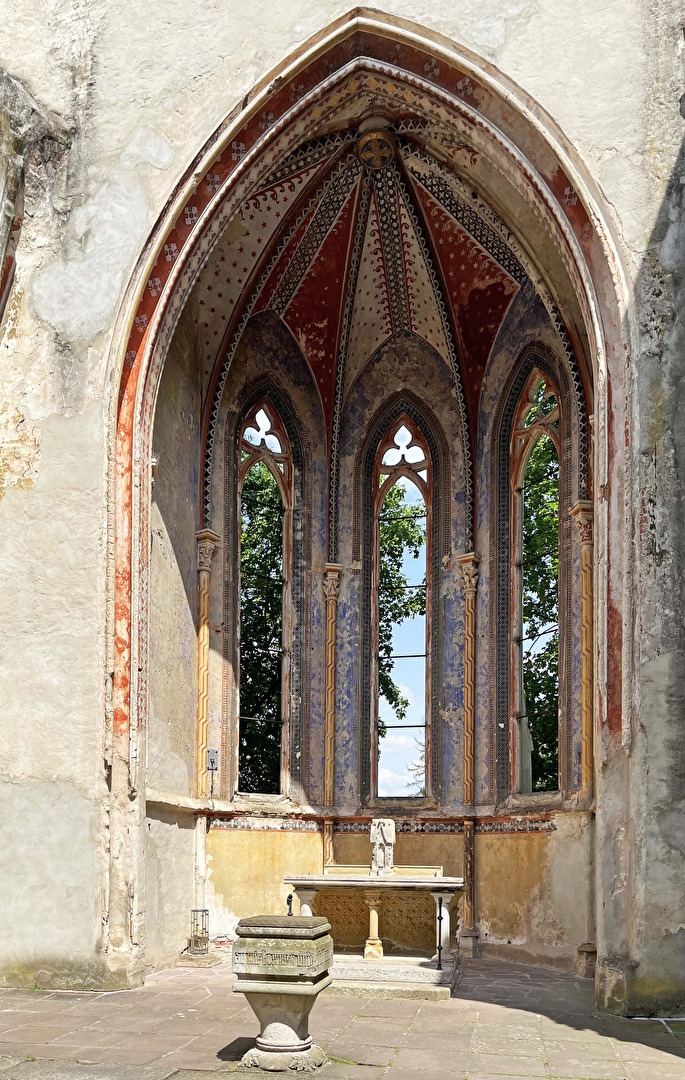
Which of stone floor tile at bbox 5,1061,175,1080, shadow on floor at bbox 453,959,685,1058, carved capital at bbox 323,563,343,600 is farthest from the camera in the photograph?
A: carved capital at bbox 323,563,343,600

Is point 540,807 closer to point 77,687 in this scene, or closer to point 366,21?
point 77,687

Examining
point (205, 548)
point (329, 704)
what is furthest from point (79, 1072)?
point (329, 704)

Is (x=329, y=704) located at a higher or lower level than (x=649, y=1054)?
higher

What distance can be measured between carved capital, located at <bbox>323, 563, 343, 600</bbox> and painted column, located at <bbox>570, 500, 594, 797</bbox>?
322 centimetres

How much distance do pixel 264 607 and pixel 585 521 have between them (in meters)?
7.17

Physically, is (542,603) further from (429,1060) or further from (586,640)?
(429,1060)

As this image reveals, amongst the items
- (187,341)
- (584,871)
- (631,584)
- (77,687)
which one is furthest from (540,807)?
(187,341)

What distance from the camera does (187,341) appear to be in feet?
40.1

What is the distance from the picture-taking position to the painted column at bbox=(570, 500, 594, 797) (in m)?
10.9

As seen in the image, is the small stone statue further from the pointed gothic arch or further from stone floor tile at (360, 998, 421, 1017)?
the pointed gothic arch

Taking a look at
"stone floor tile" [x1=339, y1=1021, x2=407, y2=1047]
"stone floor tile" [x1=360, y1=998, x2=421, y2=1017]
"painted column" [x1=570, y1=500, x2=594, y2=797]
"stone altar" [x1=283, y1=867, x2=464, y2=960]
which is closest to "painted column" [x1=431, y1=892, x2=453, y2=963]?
"stone altar" [x1=283, y1=867, x2=464, y2=960]

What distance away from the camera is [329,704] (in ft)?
43.6

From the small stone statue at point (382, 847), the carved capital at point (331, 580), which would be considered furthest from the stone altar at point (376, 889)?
the carved capital at point (331, 580)

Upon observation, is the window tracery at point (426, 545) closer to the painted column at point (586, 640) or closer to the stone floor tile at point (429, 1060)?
the painted column at point (586, 640)
